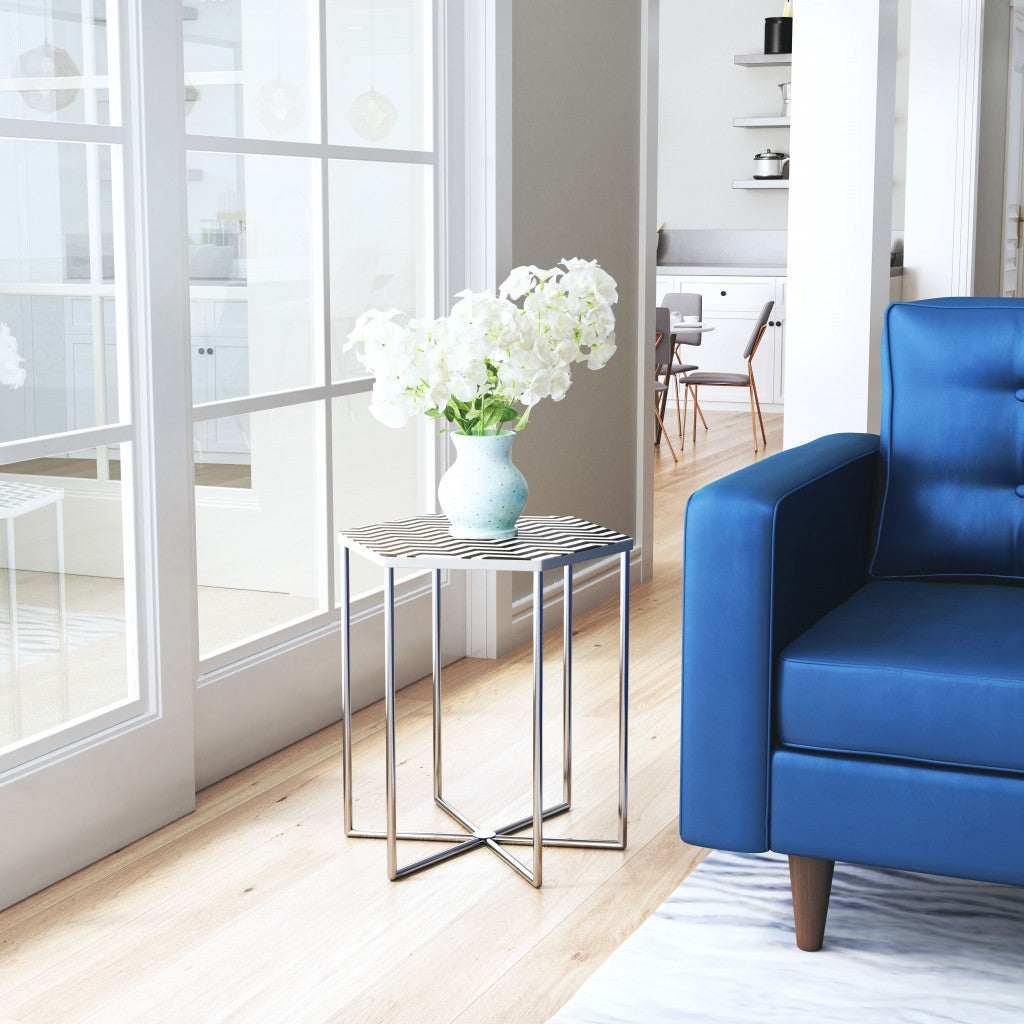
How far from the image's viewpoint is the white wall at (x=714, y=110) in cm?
965

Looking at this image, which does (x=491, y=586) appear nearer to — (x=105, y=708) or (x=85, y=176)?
(x=105, y=708)

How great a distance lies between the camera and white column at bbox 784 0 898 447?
388 centimetres

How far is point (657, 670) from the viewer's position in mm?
3604

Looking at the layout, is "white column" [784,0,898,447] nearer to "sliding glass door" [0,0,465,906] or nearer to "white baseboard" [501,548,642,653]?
"white baseboard" [501,548,642,653]

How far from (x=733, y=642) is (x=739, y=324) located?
7392mm

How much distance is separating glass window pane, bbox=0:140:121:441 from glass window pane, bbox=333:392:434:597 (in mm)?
767

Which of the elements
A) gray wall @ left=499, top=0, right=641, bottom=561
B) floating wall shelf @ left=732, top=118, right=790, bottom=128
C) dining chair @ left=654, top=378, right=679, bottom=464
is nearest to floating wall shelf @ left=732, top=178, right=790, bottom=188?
floating wall shelf @ left=732, top=118, right=790, bottom=128

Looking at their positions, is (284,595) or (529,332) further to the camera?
(284,595)

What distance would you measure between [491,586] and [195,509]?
1087 millimetres

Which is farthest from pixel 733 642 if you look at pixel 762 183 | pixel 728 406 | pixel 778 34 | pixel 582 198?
pixel 778 34

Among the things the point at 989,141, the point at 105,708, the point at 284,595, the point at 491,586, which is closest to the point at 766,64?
the point at 989,141

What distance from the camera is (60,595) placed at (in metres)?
2.35

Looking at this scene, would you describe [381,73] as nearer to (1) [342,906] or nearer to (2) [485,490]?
(2) [485,490]

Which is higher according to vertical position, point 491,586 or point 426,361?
point 426,361
